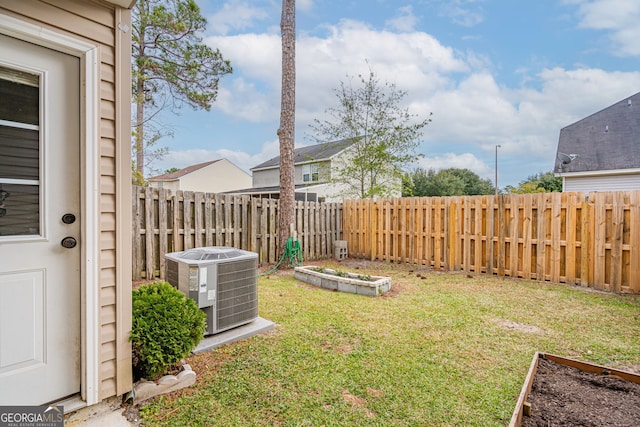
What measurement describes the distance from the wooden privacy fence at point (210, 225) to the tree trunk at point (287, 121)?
33cm

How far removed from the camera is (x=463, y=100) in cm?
1401

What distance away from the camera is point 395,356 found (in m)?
2.68

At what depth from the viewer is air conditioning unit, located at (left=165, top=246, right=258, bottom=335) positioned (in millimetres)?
2785

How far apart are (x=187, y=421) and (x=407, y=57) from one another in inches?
442

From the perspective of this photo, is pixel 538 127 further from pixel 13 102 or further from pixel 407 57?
pixel 13 102

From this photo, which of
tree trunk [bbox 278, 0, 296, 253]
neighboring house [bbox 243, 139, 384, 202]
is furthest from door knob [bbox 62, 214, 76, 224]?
neighboring house [bbox 243, 139, 384, 202]

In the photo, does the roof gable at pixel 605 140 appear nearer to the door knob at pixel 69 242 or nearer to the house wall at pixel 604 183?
the house wall at pixel 604 183

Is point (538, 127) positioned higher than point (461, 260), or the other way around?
point (538, 127)

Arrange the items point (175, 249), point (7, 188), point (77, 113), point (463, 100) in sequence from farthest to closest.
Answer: point (463, 100), point (175, 249), point (77, 113), point (7, 188)

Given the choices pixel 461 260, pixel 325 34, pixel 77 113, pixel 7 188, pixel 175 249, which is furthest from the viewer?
pixel 325 34

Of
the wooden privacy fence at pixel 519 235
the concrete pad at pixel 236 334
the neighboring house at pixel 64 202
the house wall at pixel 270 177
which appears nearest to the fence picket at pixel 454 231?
the wooden privacy fence at pixel 519 235

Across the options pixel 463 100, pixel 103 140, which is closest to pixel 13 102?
pixel 103 140

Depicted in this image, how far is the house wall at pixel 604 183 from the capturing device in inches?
417

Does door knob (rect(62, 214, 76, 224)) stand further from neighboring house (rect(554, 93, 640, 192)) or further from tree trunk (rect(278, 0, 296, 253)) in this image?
neighboring house (rect(554, 93, 640, 192))
